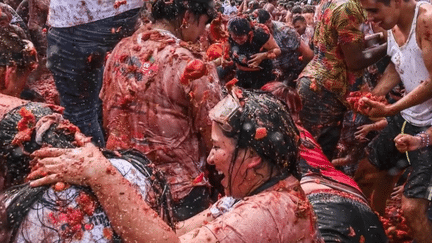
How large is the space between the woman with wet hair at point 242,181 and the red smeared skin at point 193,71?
0.68 m

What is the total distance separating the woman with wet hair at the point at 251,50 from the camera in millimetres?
6023

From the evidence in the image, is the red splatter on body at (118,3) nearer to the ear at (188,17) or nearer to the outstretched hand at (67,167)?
the ear at (188,17)

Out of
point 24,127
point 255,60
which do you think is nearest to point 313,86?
point 255,60

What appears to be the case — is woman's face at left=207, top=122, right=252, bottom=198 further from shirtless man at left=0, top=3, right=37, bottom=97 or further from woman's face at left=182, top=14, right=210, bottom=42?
shirtless man at left=0, top=3, right=37, bottom=97

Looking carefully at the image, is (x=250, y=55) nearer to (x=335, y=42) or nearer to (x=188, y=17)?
(x=335, y=42)

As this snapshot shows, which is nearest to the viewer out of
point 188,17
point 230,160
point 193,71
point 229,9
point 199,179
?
point 230,160

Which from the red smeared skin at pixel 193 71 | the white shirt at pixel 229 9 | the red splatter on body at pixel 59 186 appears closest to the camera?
the red splatter on body at pixel 59 186

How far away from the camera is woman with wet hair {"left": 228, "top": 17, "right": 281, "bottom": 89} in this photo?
6.02 meters

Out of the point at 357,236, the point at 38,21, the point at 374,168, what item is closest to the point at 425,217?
the point at 374,168

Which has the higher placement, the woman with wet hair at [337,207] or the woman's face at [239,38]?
the woman with wet hair at [337,207]

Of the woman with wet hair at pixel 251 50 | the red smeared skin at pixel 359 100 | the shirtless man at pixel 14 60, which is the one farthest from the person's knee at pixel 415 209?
the shirtless man at pixel 14 60

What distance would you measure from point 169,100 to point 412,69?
1.94 meters

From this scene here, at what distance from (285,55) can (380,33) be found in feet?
5.18

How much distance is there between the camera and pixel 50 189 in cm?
195
